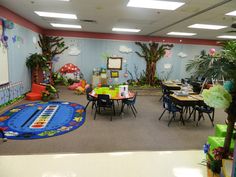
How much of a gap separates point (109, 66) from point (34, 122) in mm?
5781

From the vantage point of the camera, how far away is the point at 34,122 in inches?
164

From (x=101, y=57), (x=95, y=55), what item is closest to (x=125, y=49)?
(x=101, y=57)

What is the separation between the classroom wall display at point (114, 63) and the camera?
9.31 meters

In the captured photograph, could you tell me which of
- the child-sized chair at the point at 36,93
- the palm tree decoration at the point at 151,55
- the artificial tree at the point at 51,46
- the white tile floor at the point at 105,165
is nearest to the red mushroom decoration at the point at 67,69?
the artificial tree at the point at 51,46

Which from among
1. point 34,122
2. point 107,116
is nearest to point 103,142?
point 107,116

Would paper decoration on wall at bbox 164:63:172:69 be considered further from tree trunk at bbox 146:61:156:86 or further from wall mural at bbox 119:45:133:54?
wall mural at bbox 119:45:133:54

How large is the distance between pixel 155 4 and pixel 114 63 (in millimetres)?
5545

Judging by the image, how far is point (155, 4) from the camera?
156 inches

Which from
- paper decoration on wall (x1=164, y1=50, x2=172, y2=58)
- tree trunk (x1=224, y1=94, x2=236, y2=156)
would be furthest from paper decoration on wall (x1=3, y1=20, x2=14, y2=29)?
paper decoration on wall (x1=164, y1=50, x2=172, y2=58)

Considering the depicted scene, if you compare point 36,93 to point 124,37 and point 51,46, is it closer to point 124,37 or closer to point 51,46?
point 51,46

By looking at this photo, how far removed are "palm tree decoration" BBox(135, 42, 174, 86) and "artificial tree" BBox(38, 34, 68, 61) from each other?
4002mm

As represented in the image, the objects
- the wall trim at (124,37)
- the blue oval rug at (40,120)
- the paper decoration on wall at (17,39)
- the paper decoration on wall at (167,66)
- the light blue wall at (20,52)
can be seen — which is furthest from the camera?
the paper decoration on wall at (167,66)

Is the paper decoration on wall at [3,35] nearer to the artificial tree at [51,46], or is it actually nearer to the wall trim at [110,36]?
the wall trim at [110,36]

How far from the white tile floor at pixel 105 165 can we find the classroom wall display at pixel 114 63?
268 inches
